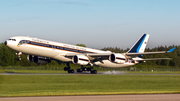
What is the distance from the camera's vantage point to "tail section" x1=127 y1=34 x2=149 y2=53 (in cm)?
6391

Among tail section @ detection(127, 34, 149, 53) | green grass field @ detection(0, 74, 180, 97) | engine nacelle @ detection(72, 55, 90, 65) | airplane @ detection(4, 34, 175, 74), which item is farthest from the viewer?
tail section @ detection(127, 34, 149, 53)

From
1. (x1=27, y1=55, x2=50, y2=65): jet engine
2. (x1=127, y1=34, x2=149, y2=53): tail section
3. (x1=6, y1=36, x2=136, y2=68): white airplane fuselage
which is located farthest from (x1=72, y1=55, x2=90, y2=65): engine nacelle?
(x1=127, y1=34, x2=149, y2=53): tail section

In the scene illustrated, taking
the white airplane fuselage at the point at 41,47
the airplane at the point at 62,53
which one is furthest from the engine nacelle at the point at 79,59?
the white airplane fuselage at the point at 41,47

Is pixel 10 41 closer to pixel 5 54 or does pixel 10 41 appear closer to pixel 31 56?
pixel 31 56

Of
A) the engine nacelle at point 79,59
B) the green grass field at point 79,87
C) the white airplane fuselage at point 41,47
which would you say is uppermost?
the white airplane fuselage at point 41,47

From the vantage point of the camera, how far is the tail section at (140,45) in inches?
2516

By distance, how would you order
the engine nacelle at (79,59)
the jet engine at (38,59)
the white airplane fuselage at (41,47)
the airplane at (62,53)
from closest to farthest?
the white airplane fuselage at (41,47), the airplane at (62,53), the engine nacelle at (79,59), the jet engine at (38,59)

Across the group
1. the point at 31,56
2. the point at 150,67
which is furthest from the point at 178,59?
the point at 31,56

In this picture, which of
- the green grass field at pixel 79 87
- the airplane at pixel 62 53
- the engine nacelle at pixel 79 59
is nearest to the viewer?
the green grass field at pixel 79 87

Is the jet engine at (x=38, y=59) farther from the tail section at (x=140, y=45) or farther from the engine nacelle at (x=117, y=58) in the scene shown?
the tail section at (x=140, y=45)

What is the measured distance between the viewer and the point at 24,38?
153ft

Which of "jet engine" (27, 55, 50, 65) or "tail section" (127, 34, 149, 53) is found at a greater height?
"tail section" (127, 34, 149, 53)

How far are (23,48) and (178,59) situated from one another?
54534mm

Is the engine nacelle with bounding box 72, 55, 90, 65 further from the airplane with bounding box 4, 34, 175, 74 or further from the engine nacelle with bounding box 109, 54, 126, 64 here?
the engine nacelle with bounding box 109, 54, 126, 64
